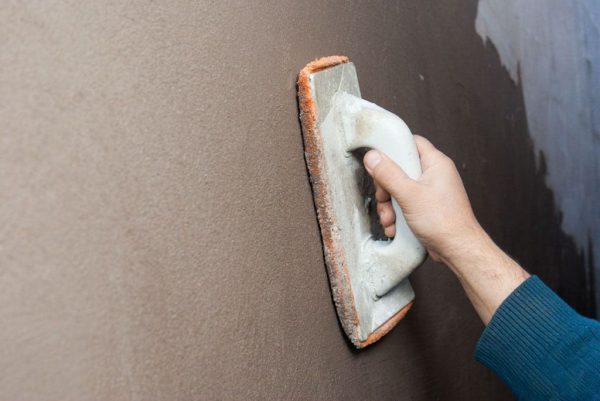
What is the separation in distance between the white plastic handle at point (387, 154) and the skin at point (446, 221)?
0.06 feet

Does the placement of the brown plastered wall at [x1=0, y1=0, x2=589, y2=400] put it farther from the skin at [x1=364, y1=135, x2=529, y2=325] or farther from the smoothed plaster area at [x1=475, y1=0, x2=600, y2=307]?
the smoothed plaster area at [x1=475, y1=0, x2=600, y2=307]

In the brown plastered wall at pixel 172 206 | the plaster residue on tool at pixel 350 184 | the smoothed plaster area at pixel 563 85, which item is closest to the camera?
the brown plastered wall at pixel 172 206

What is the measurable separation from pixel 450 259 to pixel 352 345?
207 mm

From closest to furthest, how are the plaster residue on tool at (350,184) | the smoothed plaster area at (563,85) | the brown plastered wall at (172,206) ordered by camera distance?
the brown plastered wall at (172,206), the plaster residue on tool at (350,184), the smoothed plaster area at (563,85)

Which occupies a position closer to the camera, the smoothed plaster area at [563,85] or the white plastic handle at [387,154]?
the white plastic handle at [387,154]

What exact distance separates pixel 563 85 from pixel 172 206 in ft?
6.38

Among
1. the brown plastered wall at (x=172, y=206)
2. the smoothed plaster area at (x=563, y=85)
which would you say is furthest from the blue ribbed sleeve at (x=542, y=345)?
the smoothed plaster area at (x=563, y=85)

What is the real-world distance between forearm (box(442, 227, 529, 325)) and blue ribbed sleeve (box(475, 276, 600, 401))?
0.05 ft

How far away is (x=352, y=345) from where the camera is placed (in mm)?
1106

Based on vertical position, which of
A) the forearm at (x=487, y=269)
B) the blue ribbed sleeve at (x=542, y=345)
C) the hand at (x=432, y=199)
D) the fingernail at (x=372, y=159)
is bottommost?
the blue ribbed sleeve at (x=542, y=345)

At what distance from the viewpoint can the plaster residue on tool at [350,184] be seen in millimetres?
1007

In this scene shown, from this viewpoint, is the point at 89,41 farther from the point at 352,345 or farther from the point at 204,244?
the point at 352,345

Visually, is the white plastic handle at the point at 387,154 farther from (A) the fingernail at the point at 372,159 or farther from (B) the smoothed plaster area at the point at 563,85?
(B) the smoothed plaster area at the point at 563,85

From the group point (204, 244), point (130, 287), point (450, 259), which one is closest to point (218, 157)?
point (204, 244)
